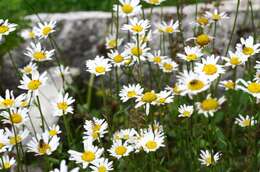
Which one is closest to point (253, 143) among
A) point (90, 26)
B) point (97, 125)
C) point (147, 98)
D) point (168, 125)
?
point (147, 98)

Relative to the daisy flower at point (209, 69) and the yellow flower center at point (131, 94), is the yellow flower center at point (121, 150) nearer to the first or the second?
the yellow flower center at point (131, 94)

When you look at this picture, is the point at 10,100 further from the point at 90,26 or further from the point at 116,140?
the point at 90,26

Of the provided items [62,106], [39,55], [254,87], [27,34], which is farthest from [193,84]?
[27,34]

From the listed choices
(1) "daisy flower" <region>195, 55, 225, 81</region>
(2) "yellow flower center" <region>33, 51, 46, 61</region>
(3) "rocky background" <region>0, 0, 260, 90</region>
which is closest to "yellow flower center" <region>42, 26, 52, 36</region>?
(2) "yellow flower center" <region>33, 51, 46, 61</region>

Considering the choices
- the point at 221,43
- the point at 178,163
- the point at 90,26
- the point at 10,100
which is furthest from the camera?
the point at 90,26

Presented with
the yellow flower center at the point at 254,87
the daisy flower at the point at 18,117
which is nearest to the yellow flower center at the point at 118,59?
the daisy flower at the point at 18,117

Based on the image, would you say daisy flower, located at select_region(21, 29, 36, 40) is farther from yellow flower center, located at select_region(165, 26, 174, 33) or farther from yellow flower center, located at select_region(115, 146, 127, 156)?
yellow flower center, located at select_region(115, 146, 127, 156)
